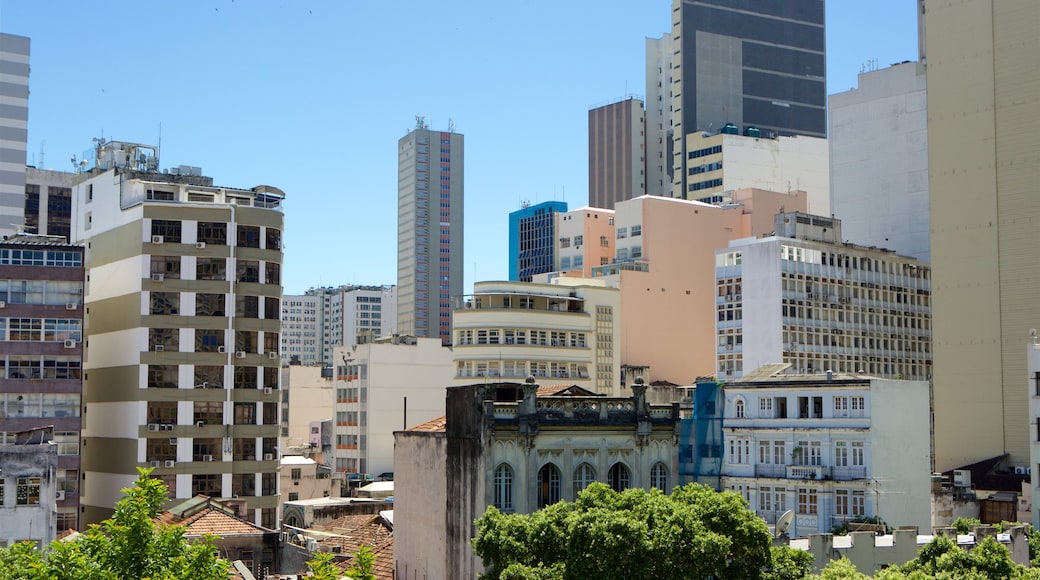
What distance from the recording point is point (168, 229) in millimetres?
95688

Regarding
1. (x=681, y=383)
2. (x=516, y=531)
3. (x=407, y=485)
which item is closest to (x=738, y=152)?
(x=681, y=383)

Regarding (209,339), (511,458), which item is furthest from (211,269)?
(511,458)

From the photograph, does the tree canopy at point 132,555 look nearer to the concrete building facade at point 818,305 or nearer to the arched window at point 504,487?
the arched window at point 504,487

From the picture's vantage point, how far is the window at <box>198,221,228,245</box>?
96.4m

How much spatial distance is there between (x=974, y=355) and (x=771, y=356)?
2118cm

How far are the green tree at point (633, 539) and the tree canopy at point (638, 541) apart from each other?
0.04 metres

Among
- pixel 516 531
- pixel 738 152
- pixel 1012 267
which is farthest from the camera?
pixel 738 152

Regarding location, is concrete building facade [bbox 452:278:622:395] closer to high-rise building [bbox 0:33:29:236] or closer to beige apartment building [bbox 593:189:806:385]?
beige apartment building [bbox 593:189:806:385]

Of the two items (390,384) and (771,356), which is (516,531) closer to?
(771,356)

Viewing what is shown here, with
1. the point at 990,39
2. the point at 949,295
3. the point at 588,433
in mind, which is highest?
the point at 990,39

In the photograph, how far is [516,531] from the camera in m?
54.9

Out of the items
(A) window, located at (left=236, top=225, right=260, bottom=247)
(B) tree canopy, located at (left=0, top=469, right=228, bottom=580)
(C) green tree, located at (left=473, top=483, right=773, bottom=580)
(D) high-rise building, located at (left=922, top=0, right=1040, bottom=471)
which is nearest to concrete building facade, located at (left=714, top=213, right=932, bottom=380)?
(D) high-rise building, located at (left=922, top=0, right=1040, bottom=471)

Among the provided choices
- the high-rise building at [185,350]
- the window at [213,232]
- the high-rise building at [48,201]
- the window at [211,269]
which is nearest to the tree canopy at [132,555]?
the high-rise building at [185,350]

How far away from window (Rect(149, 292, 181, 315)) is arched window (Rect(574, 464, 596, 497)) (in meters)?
41.9
